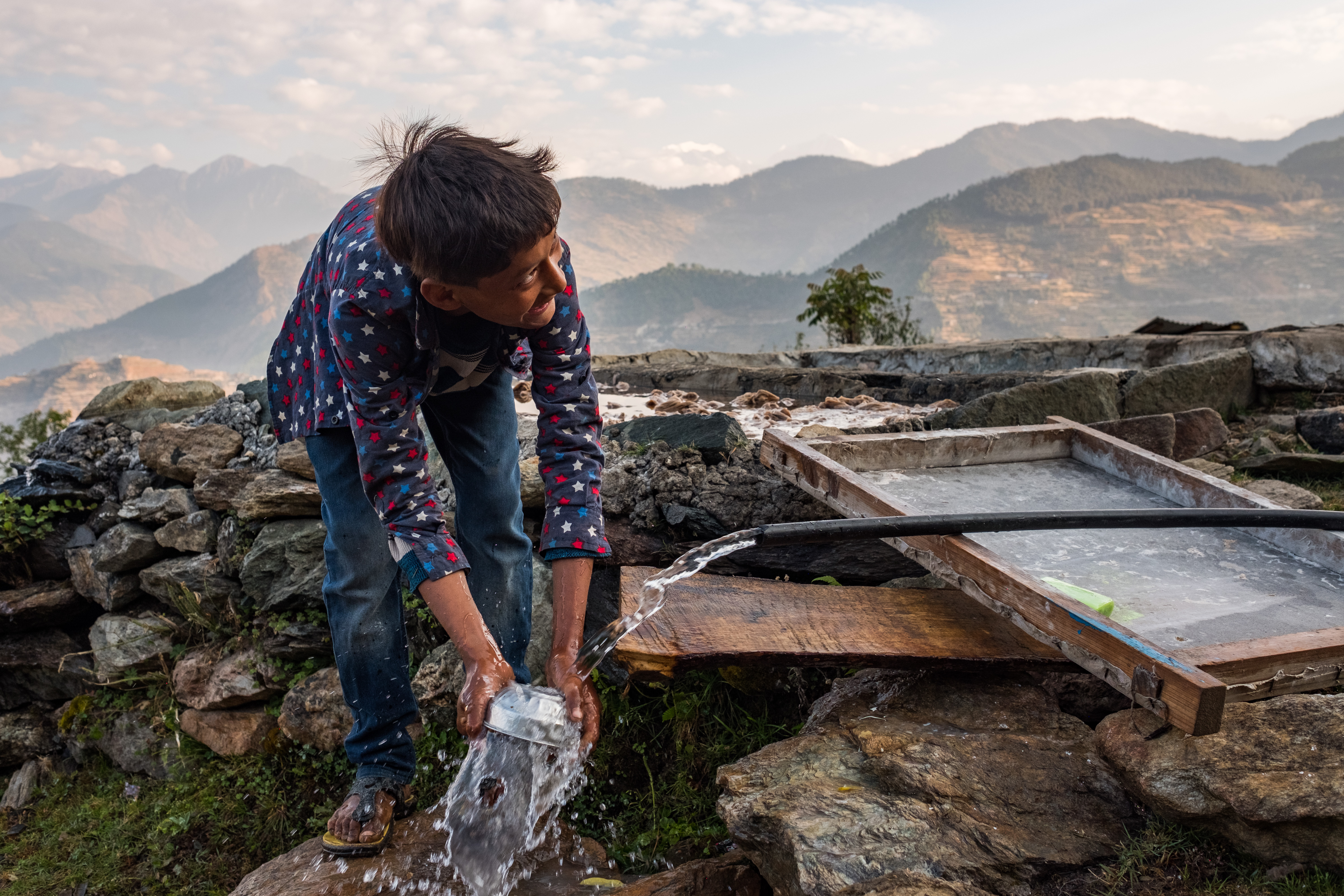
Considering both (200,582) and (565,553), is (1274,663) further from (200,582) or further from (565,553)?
(200,582)

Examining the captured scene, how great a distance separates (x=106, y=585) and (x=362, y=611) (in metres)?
2.97

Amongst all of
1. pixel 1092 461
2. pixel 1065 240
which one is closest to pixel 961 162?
pixel 1065 240

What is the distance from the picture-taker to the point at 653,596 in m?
2.02

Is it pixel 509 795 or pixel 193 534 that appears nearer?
pixel 509 795

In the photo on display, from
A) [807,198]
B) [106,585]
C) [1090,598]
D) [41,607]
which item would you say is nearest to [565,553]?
[1090,598]

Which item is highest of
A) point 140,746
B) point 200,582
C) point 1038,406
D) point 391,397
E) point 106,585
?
point 391,397

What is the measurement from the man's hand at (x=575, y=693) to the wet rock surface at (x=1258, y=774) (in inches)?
42.3

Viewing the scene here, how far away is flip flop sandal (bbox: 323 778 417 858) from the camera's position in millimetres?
1924

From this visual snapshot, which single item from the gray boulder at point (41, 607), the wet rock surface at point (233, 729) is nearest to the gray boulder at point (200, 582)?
the wet rock surface at point (233, 729)

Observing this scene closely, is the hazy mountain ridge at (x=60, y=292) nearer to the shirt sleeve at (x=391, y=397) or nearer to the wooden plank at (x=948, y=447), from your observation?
the wooden plank at (x=948, y=447)

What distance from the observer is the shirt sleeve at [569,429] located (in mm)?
1718

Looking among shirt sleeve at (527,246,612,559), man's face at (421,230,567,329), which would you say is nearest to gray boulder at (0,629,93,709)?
shirt sleeve at (527,246,612,559)

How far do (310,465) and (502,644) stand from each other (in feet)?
6.42

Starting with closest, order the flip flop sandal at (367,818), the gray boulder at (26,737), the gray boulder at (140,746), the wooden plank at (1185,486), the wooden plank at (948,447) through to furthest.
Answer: the flip flop sandal at (367,818), the wooden plank at (1185,486), the wooden plank at (948,447), the gray boulder at (140,746), the gray boulder at (26,737)
